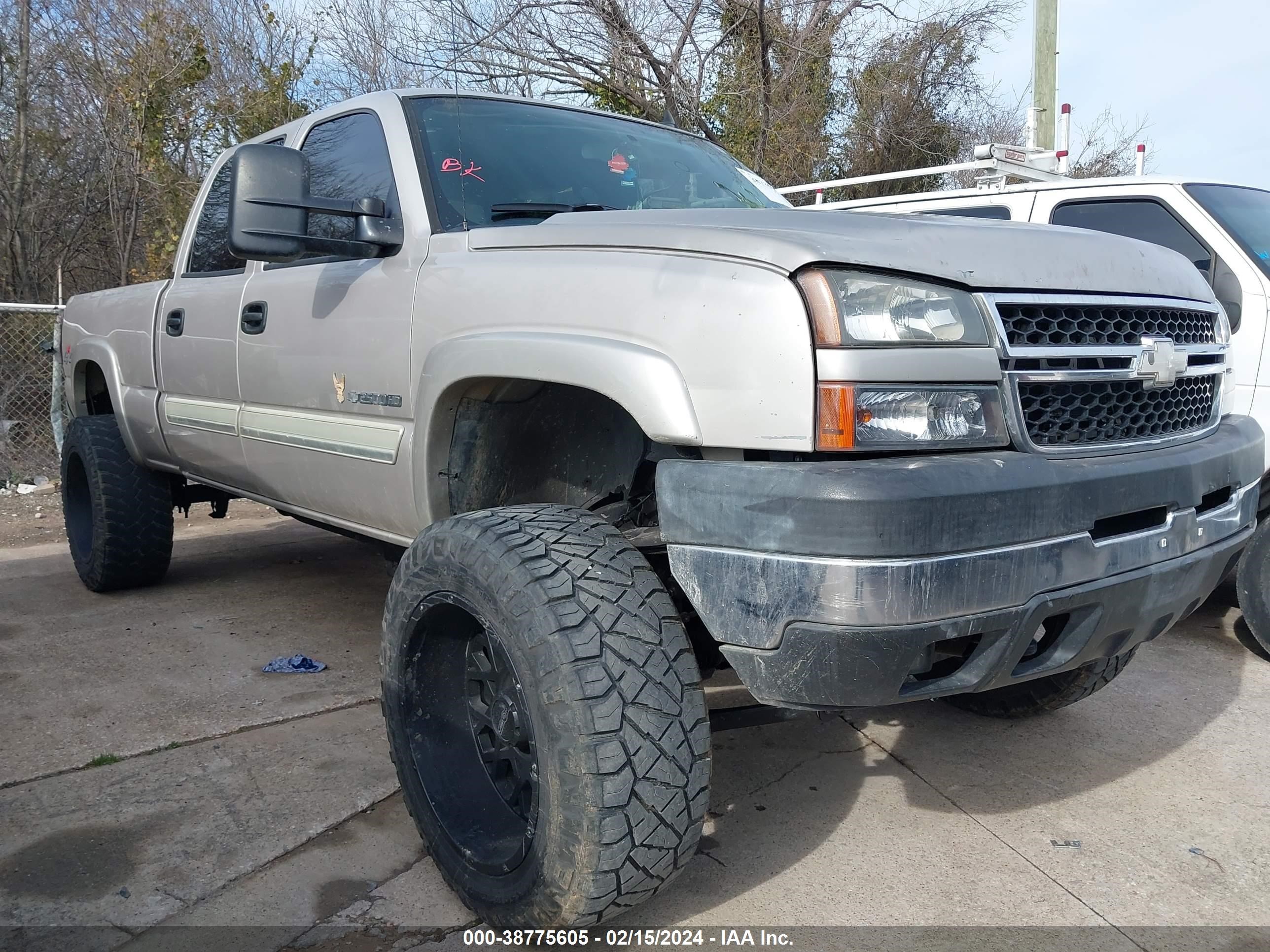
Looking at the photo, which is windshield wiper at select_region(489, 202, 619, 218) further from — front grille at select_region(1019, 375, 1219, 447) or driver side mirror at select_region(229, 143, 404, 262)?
front grille at select_region(1019, 375, 1219, 447)

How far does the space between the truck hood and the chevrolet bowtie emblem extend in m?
0.13

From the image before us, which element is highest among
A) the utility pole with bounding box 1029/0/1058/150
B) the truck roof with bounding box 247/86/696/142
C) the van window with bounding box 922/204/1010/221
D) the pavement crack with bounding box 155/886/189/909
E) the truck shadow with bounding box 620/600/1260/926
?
the utility pole with bounding box 1029/0/1058/150

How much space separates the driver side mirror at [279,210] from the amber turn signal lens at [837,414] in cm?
149

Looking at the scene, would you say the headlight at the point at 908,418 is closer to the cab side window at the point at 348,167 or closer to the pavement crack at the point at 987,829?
the pavement crack at the point at 987,829

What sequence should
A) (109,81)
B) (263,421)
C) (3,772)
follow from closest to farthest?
(3,772)
(263,421)
(109,81)

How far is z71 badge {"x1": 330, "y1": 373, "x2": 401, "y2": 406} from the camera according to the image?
9.41 feet

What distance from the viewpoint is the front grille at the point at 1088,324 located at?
2.03 metres

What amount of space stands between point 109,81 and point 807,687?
13.6m

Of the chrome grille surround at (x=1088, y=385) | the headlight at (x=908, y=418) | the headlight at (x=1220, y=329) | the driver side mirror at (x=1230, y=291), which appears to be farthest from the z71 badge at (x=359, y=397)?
the driver side mirror at (x=1230, y=291)

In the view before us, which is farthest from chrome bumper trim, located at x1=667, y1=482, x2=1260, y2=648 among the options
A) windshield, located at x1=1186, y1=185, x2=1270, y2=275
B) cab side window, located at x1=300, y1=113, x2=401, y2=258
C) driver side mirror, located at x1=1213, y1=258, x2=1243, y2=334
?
windshield, located at x1=1186, y1=185, x2=1270, y2=275

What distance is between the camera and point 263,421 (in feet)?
11.8

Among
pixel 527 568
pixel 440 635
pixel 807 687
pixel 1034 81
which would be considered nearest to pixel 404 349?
pixel 440 635

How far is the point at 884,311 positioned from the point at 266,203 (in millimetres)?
1640

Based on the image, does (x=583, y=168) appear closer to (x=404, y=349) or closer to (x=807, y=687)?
(x=404, y=349)
